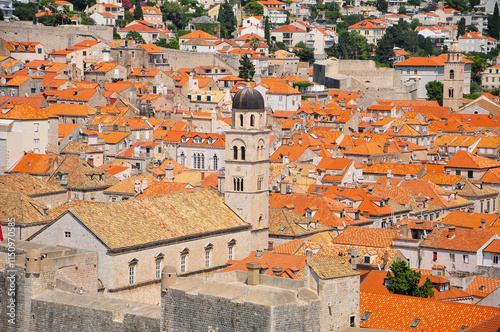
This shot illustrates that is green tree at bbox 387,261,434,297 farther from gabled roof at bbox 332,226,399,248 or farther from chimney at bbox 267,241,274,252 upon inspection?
chimney at bbox 267,241,274,252

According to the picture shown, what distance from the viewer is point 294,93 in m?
131

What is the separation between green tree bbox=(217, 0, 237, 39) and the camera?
182500 mm

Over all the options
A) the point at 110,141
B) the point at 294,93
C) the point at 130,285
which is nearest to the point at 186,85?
the point at 294,93

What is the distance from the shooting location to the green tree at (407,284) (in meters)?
51.3

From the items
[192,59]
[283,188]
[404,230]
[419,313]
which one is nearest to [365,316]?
[419,313]

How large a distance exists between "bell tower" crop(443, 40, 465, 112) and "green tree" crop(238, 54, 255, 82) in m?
23.9

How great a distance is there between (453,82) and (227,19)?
50.4 metres

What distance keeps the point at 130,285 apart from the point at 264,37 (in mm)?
130200

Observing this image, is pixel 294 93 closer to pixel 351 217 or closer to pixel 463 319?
pixel 351 217

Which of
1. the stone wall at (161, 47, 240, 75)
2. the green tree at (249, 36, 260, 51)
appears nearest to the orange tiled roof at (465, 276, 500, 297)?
the stone wall at (161, 47, 240, 75)

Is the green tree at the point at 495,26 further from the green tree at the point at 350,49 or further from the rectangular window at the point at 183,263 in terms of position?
the rectangular window at the point at 183,263

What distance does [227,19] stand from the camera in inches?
7288

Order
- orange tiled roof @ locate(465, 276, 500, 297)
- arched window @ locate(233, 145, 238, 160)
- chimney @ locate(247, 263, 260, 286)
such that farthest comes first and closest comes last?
arched window @ locate(233, 145, 238, 160)
orange tiled roof @ locate(465, 276, 500, 297)
chimney @ locate(247, 263, 260, 286)

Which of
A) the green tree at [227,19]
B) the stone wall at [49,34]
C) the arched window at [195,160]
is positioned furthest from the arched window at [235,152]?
the green tree at [227,19]
